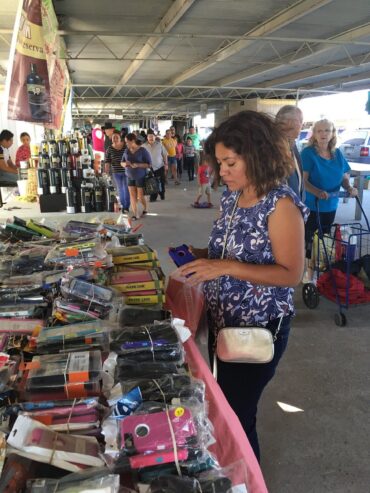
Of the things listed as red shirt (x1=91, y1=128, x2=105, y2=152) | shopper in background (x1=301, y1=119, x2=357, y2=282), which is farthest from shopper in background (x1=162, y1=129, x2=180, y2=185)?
shopper in background (x1=301, y1=119, x2=357, y2=282)

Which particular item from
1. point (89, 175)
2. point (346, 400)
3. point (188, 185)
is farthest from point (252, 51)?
point (346, 400)

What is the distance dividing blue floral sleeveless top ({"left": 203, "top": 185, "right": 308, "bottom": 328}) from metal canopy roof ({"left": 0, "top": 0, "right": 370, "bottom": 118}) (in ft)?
17.9

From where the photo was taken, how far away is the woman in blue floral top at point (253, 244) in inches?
57.9

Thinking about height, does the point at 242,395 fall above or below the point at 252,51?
below

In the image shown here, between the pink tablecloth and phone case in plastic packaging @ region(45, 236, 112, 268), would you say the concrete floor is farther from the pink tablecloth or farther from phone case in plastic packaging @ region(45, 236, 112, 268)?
phone case in plastic packaging @ region(45, 236, 112, 268)

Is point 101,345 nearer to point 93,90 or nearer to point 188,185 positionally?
point 188,185

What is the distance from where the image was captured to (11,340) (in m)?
1.35

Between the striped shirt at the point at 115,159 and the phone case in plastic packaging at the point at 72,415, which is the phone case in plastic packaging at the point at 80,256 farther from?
the striped shirt at the point at 115,159

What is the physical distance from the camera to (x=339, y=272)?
3848mm

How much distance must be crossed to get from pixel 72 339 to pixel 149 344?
26 cm

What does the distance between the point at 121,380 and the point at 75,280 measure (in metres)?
0.67

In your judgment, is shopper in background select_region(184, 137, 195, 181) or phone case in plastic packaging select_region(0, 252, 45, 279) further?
shopper in background select_region(184, 137, 195, 181)

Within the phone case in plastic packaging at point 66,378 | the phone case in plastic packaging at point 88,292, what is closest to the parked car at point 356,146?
the phone case in plastic packaging at point 88,292

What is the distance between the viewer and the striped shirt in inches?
352
